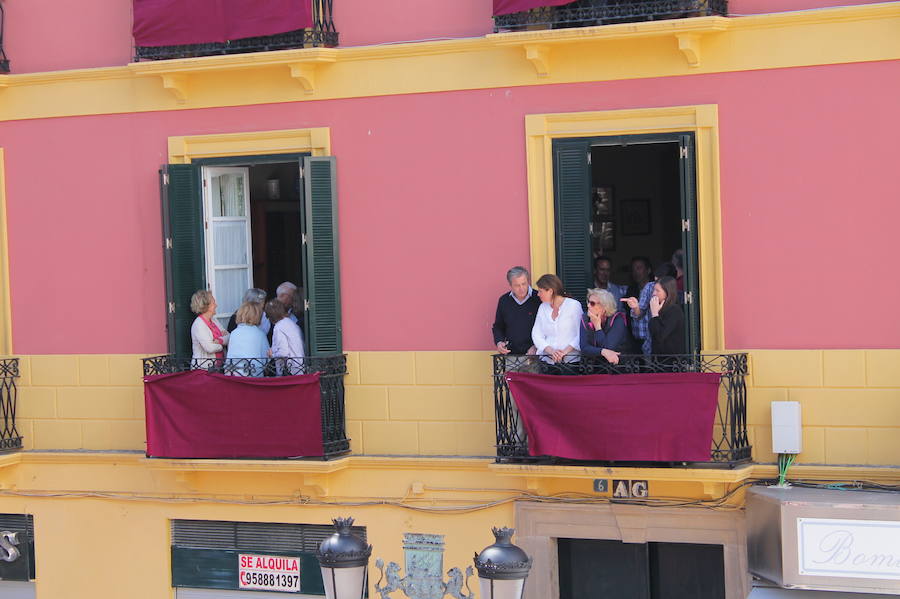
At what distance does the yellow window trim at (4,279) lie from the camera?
643 inches

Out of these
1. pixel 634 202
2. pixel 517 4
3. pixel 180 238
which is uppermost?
pixel 517 4

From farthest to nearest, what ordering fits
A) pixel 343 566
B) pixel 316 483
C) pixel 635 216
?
pixel 635 216 → pixel 316 483 → pixel 343 566

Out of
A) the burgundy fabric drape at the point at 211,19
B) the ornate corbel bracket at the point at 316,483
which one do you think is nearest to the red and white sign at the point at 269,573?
the ornate corbel bracket at the point at 316,483

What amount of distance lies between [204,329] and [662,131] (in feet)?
15.3

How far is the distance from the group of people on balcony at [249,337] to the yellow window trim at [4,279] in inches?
87.4

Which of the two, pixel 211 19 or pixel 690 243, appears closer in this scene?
pixel 690 243

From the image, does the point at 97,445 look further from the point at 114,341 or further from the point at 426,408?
the point at 426,408

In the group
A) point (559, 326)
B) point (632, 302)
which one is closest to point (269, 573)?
point (559, 326)

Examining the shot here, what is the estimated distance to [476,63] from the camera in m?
14.7

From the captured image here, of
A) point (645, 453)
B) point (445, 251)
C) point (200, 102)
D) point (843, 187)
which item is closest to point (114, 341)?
point (200, 102)

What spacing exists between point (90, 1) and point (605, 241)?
6.32 m

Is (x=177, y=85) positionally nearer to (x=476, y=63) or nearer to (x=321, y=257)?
(x=321, y=257)

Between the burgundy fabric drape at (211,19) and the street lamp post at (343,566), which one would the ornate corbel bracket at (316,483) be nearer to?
the burgundy fabric drape at (211,19)

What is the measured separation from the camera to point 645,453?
13664 mm
